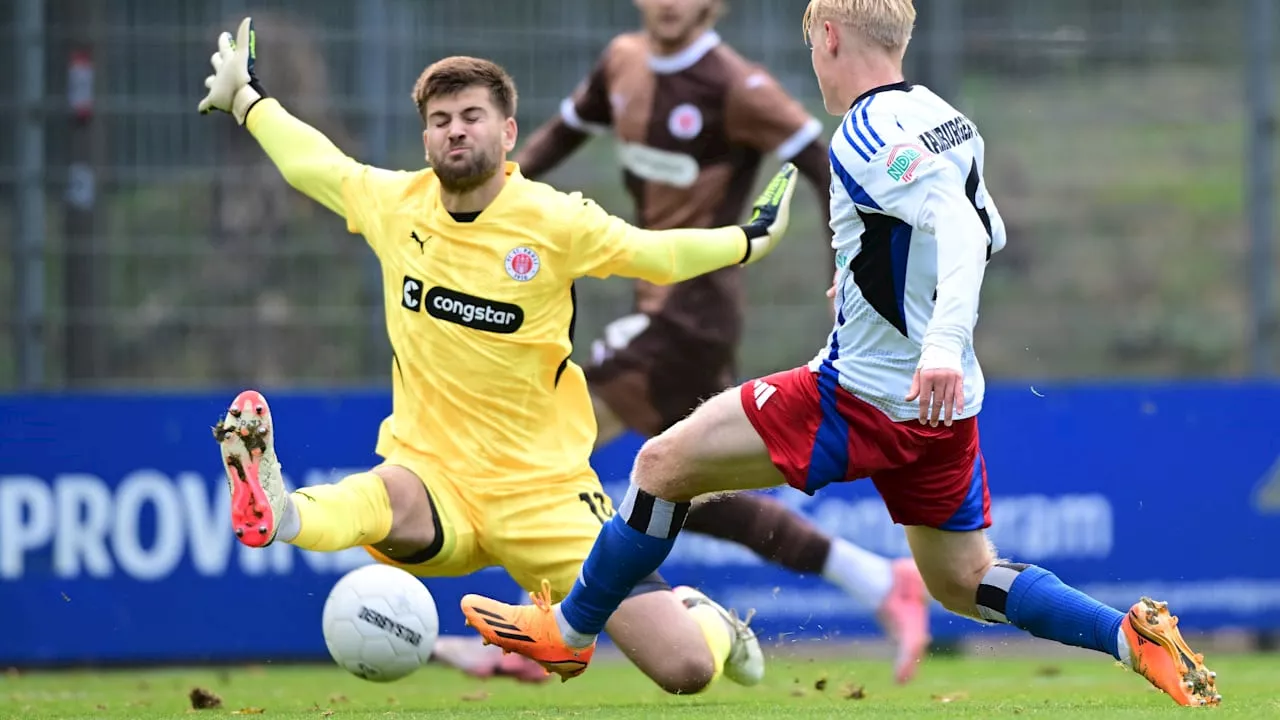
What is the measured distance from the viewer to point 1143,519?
1030 centimetres

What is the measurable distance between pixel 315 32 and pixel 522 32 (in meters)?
1.05

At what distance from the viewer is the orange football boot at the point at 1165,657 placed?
18.0 ft

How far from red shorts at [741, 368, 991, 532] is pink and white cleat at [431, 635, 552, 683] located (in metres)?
2.80

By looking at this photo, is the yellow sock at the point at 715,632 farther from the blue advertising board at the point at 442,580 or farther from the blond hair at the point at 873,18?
the blue advertising board at the point at 442,580

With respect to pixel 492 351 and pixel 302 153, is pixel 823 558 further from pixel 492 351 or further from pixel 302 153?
pixel 302 153

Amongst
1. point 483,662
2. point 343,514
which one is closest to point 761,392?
point 343,514

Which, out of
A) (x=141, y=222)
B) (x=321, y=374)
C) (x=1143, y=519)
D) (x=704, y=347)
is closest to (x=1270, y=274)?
(x=1143, y=519)

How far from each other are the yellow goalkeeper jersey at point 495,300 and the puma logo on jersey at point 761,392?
3.80ft

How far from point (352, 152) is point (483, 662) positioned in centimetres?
330

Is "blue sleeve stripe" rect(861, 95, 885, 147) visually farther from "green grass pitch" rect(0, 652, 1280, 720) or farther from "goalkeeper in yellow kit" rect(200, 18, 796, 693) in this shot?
"green grass pitch" rect(0, 652, 1280, 720)

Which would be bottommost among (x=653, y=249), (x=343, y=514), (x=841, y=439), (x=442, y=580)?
(x=442, y=580)

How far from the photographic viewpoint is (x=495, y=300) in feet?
21.2

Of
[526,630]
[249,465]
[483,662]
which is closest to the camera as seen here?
[249,465]

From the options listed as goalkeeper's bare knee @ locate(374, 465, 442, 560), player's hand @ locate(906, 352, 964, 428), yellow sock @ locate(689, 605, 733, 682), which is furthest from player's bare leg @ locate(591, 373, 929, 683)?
player's hand @ locate(906, 352, 964, 428)
